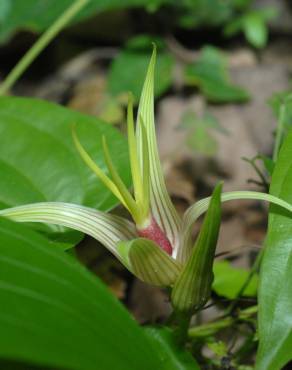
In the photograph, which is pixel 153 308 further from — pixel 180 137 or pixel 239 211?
pixel 180 137

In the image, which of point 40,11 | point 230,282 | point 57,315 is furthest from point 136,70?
point 57,315

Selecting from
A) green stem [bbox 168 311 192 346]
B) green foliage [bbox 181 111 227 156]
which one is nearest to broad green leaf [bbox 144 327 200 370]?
green stem [bbox 168 311 192 346]

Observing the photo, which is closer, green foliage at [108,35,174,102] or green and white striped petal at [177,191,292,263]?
green and white striped petal at [177,191,292,263]

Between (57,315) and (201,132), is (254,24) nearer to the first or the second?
(201,132)

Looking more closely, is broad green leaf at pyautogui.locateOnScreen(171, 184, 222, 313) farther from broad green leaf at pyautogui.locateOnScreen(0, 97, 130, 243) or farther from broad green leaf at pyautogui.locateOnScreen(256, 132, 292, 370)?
broad green leaf at pyautogui.locateOnScreen(0, 97, 130, 243)

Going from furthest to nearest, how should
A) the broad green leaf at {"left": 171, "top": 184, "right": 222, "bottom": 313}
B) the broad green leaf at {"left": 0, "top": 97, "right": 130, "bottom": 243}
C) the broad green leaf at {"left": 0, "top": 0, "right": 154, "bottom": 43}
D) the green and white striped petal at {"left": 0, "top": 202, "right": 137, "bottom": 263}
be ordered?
the broad green leaf at {"left": 0, "top": 0, "right": 154, "bottom": 43} → the broad green leaf at {"left": 0, "top": 97, "right": 130, "bottom": 243} → the green and white striped petal at {"left": 0, "top": 202, "right": 137, "bottom": 263} → the broad green leaf at {"left": 171, "top": 184, "right": 222, "bottom": 313}

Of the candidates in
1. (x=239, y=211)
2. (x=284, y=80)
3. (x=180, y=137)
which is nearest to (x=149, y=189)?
(x=239, y=211)

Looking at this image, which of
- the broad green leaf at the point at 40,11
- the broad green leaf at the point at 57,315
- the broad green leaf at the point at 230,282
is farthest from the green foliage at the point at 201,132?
the broad green leaf at the point at 57,315
